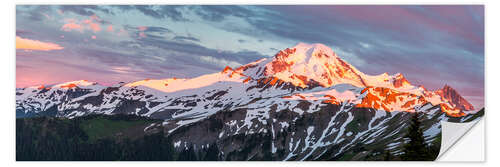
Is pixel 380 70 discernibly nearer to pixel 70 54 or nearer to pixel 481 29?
pixel 481 29

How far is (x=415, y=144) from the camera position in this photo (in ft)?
102

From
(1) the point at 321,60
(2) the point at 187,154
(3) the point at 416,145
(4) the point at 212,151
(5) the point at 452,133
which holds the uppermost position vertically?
(1) the point at 321,60

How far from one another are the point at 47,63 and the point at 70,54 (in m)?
2.58

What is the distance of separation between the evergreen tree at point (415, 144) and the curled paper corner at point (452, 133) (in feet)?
8.56

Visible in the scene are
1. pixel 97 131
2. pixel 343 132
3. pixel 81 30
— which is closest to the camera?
pixel 81 30

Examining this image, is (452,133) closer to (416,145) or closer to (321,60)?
(416,145)

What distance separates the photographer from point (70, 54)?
151 feet

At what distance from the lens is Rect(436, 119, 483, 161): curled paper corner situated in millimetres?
34219

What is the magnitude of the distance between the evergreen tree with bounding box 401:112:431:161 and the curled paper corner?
8.56ft

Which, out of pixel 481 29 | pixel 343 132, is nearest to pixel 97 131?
pixel 343 132

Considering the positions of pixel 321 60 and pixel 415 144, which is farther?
pixel 321 60

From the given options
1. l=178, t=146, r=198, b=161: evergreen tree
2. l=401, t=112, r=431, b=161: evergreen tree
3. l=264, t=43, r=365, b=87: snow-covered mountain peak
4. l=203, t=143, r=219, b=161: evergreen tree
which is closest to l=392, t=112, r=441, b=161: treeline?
l=401, t=112, r=431, b=161: evergreen tree

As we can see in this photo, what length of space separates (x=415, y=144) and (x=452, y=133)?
5.57 meters

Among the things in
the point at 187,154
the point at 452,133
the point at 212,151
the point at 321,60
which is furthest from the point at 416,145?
the point at 187,154
